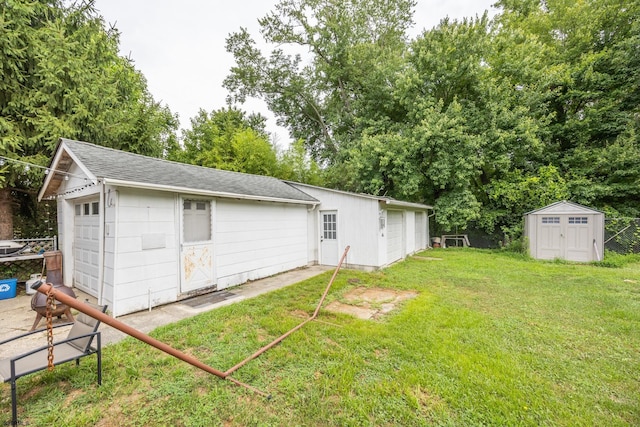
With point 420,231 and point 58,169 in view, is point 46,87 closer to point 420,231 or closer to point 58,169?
point 58,169

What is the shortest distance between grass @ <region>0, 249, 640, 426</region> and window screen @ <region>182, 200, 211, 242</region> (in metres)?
1.81

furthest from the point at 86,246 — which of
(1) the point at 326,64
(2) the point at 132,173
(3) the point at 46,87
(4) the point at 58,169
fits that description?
(1) the point at 326,64

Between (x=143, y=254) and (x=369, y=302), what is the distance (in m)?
4.46

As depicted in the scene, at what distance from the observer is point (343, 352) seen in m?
3.37

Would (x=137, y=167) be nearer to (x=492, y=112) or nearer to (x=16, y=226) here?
(x=16, y=226)

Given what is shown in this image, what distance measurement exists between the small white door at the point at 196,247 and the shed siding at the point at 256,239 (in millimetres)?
216

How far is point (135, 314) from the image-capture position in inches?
184

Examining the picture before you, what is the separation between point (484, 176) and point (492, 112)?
377 centimetres

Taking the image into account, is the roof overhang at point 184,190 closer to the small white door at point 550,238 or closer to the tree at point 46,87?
the tree at point 46,87

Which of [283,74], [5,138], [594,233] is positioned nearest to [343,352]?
[5,138]

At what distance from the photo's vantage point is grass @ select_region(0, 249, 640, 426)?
7.70 ft

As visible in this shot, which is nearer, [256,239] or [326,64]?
[256,239]

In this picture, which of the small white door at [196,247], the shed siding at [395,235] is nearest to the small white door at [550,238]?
the shed siding at [395,235]

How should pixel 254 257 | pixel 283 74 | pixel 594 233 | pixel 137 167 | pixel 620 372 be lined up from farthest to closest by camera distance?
pixel 283 74
pixel 594 233
pixel 254 257
pixel 137 167
pixel 620 372
